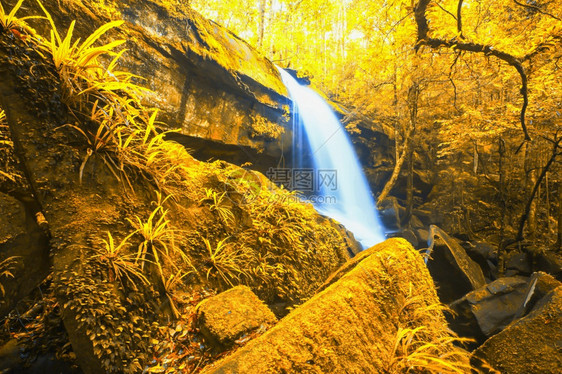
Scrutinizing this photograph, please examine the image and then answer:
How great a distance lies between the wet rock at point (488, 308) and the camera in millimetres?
4281

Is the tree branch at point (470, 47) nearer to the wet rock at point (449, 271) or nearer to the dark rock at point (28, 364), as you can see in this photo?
the wet rock at point (449, 271)

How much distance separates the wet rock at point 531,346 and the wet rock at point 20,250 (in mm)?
3319

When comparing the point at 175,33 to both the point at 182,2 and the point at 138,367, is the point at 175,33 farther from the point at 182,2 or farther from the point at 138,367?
the point at 138,367

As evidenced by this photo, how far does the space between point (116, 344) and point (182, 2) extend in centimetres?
971

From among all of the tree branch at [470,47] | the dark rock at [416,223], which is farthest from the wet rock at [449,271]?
the dark rock at [416,223]

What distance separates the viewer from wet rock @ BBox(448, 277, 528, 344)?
14.0 feet

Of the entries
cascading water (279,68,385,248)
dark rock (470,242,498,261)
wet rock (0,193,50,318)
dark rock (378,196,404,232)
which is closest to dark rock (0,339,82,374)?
wet rock (0,193,50,318)

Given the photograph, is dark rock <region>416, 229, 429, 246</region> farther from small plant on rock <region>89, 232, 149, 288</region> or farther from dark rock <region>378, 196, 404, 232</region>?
small plant on rock <region>89, 232, 149, 288</region>

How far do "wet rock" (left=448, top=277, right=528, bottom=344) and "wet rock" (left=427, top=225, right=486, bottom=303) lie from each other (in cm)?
68

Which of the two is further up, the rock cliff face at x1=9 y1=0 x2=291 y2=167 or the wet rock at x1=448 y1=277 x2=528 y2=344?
the rock cliff face at x1=9 y1=0 x2=291 y2=167

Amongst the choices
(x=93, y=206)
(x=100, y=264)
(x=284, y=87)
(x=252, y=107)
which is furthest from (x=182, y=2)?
(x=100, y=264)

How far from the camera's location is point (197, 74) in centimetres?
848

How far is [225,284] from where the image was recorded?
2.55 metres

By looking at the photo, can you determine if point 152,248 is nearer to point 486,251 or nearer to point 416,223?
point 486,251
